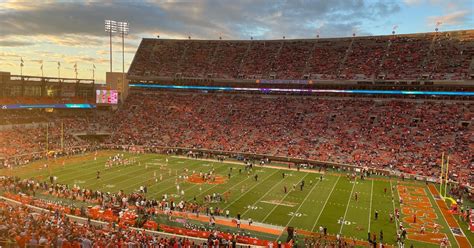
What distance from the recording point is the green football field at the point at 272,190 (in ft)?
78.0

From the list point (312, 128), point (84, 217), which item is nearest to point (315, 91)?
point (312, 128)

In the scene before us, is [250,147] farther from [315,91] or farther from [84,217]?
[84,217]

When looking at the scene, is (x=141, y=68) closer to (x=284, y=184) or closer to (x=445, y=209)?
(x=284, y=184)

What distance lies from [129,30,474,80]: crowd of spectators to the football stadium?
0.24m

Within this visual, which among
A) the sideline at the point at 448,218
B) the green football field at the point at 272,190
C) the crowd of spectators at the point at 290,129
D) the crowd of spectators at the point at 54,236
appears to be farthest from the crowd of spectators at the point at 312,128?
the crowd of spectators at the point at 54,236

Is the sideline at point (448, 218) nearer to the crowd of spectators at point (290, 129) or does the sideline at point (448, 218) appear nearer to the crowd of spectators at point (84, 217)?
the crowd of spectators at point (290, 129)

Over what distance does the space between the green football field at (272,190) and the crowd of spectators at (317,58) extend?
2078cm


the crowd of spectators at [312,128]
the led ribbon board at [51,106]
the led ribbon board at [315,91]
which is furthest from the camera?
the led ribbon board at [51,106]

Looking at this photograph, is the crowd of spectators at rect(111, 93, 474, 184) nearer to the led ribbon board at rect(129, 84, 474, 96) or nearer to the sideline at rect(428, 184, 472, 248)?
the led ribbon board at rect(129, 84, 474, 96)

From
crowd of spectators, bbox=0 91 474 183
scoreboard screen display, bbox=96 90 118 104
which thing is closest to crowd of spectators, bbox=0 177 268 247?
crowd of spectators, bbox=0 91 474 183

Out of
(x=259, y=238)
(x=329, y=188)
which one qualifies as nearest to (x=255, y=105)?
(x=329, y=188)

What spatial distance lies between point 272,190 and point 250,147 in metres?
17.2

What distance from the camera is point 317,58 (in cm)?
5978

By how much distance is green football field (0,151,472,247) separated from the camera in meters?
23.8
